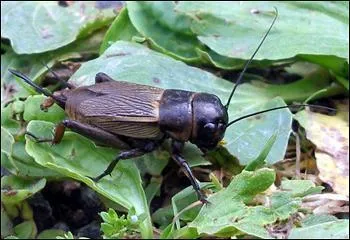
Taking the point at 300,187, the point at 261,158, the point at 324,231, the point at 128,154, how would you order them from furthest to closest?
the point at 128,154 < the point at 261,158 < the point at 300,187 < the point at 324,231

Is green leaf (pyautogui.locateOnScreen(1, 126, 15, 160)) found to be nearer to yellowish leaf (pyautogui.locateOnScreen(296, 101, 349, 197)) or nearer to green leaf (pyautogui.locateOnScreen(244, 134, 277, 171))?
green leaf (pyautogui.locateOnScreen(244, 134, 277, 171))

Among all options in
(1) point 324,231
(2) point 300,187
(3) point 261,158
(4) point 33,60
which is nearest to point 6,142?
(4) point 33,60

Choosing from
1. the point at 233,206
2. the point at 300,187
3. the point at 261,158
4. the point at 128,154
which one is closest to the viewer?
the point at 233,206

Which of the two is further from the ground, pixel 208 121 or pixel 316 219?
pixel 208 121

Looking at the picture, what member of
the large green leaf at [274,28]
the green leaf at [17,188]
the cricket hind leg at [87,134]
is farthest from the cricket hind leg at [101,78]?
the large green leaf at [274,28]

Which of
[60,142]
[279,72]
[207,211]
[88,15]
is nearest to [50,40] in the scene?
[88,15]

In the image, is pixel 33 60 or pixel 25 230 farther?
pixel 33 60

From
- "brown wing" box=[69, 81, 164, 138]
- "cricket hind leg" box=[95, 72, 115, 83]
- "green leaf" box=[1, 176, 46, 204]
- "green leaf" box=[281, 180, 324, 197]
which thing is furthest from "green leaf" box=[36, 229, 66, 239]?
"green leaf" box=[281, 180, 324, 197]

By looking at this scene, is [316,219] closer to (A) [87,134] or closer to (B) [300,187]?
(B) [300,187]
